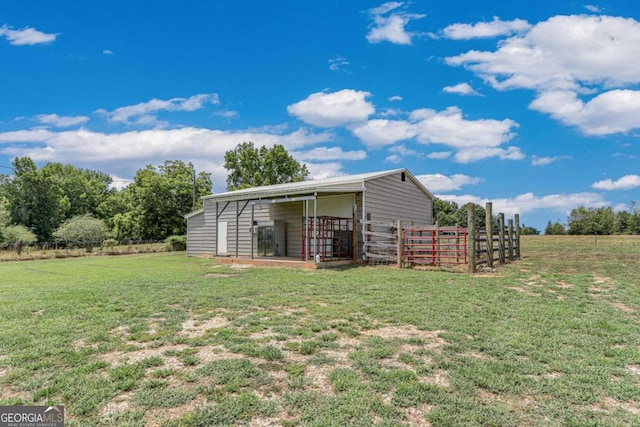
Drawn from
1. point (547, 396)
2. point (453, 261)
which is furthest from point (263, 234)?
point (547, 396)

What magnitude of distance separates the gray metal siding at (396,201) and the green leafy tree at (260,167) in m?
21.4

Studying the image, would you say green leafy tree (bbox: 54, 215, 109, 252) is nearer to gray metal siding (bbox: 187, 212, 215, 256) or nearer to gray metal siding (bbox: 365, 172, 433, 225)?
gray metal siding (bbox: 187, 212, 215, 256)

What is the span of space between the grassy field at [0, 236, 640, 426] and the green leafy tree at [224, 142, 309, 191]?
104 feet

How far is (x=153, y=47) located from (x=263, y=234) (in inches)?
369

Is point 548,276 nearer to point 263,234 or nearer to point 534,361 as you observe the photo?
point 534,361

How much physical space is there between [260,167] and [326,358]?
3669cm

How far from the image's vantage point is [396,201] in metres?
17.1

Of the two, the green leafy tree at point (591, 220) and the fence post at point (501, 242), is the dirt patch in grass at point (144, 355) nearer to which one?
the fence post at point (501, 242)

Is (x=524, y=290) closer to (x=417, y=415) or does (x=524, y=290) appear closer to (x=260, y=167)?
(x=417, y=415)

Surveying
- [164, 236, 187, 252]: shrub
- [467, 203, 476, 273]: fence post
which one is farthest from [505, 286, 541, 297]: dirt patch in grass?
[164, 236, 187, 252]: shrub

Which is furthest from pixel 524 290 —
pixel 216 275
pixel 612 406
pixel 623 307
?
pixel 216 275

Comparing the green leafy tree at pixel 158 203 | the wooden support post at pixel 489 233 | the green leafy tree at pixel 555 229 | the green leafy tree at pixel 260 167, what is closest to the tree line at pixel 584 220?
the green leafy tree at pixel 555 229

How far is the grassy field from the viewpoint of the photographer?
299 cm

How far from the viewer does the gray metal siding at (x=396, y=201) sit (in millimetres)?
15565
